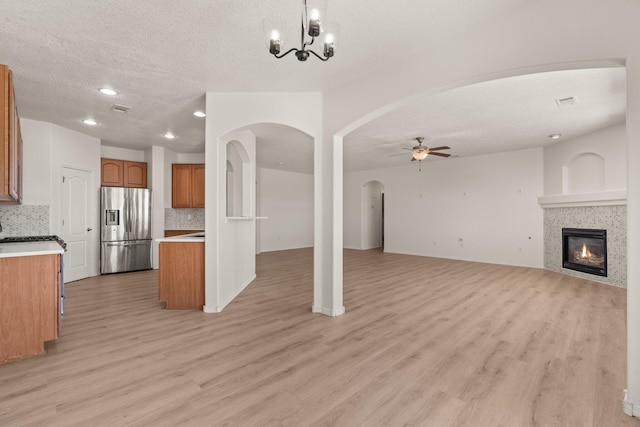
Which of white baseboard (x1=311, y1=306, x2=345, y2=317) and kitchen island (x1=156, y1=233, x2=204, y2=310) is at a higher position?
kitchen island (x1=156, y1=233, x2=204, y2=310)

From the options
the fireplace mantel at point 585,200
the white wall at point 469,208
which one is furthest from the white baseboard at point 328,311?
the white wall at point 469,208

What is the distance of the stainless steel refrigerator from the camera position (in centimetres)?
618

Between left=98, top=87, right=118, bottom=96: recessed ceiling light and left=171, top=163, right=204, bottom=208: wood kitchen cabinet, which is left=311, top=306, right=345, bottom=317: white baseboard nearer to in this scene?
left=98, top=87, right=118, bottom=96: recessed ceiling light

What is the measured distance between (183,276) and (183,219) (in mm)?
3872

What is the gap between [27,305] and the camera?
2.67 m

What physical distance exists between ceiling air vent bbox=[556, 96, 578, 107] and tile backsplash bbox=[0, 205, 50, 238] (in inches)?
323

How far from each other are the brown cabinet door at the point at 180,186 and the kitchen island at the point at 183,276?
11.4 feet

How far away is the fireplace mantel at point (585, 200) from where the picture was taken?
524cm

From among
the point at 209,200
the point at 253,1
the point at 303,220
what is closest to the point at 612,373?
the point at 253,1

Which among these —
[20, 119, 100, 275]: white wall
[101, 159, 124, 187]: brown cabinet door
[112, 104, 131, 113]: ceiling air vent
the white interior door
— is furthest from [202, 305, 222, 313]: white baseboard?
[101, 159, 124, 187]: brown cabinet door

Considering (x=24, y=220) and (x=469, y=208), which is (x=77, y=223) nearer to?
(x=24, y=220)

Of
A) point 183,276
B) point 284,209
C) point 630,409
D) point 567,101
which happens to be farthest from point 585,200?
point 284,209

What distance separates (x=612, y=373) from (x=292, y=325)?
9.13 feet

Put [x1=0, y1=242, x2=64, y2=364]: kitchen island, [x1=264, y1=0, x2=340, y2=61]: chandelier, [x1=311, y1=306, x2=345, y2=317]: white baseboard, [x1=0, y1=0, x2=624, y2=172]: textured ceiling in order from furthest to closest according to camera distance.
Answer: [x1=311, y1=306, x2=345, y2=317]: white baseboard, [x1=0, y1=242, x2=64, y2=364]: kitchen island, [x1=0, y1=0, x2=624, y2=172]: textured ceiling, [x1=264, y1=0, x2=340, y2=61]: chandelier
